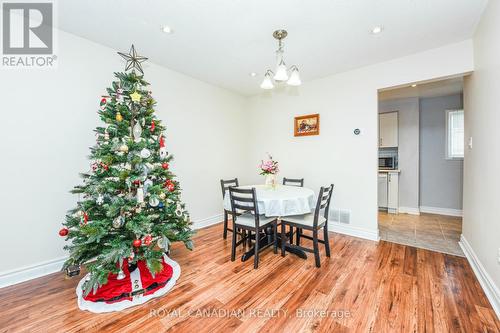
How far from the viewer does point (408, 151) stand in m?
4.68

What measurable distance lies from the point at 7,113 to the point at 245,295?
285 cm

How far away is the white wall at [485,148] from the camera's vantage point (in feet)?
5.70

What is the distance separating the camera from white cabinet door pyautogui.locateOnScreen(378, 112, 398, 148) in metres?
4.74

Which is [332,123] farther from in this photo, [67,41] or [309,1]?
[67,41]

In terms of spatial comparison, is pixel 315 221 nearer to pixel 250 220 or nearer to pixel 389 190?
pixel 250 220

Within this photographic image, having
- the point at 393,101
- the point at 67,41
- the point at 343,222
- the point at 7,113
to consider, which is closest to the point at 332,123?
the point at 343,222

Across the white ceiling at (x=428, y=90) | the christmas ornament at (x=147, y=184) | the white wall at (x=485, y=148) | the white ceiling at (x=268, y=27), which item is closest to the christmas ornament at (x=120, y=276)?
the christmas ornament at (x=147, y=184)

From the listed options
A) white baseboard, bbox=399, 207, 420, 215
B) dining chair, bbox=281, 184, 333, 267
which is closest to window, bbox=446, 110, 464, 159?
white baseboard, bbox=399, 207, 420, 215

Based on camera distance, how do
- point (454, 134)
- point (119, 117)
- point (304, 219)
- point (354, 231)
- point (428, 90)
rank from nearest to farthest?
point (119, 117), point (304, 219), point (354, 231), point (428, 90), point (454, 134)

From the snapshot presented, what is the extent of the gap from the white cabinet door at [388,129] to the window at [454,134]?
976 mm

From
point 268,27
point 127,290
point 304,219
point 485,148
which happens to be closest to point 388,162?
point 485,148

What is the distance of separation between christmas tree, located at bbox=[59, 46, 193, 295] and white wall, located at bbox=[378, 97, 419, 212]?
4976mm

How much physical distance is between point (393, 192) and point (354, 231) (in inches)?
81.2

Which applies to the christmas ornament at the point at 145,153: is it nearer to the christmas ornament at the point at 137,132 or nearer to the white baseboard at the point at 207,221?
the christmas ornament at the point at 137,132
